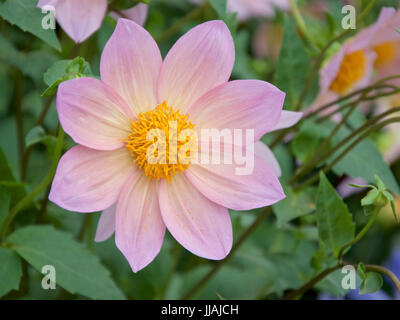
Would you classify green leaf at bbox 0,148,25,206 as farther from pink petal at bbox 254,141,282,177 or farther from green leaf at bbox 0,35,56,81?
pink petal at bbox 254,141,282,177

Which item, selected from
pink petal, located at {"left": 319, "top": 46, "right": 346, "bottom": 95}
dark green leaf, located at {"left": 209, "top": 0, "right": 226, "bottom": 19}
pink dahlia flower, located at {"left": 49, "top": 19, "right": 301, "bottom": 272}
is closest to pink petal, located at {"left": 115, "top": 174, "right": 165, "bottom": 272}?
pink dahlia flower, located at {"left": 49, "top": 19, "right": 301, "bottom": 272}

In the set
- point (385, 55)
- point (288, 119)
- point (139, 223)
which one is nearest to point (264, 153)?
point (288, 119)

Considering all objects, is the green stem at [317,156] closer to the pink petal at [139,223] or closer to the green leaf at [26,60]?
the pink petal at [139,223]

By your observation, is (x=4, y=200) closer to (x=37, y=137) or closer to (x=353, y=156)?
(x=37, y=137)

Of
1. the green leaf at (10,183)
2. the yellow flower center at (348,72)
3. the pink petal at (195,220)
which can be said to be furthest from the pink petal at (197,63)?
the yellow flower center at (348,72)
